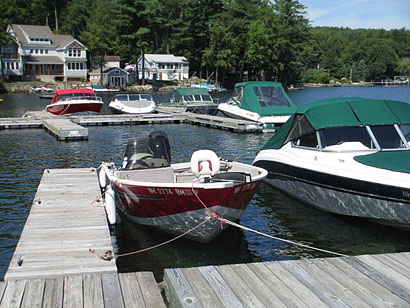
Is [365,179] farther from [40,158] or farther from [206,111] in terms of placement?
[206,111]

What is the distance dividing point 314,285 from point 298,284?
0.67 ft

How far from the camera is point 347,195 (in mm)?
11047

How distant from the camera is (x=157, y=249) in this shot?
10211mm

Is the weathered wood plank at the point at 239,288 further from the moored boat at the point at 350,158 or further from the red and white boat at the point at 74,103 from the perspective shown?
the red and white boat at the point at 74,103

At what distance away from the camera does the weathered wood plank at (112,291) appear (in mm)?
5561

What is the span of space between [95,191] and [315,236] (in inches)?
218

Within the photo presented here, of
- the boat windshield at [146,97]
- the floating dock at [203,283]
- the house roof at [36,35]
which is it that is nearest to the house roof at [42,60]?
the house roof at [36,35]

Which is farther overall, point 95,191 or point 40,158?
point 40,158

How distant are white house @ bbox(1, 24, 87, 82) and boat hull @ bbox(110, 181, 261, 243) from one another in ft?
259

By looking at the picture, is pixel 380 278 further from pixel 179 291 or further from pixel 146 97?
pixel 146 97

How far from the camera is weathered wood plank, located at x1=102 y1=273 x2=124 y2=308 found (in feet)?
A: 18.2

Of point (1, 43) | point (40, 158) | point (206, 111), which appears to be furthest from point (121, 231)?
point (1, 43)

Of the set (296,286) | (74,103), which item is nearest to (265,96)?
(74,103)

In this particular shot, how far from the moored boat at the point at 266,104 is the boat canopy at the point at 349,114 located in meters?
15.8
